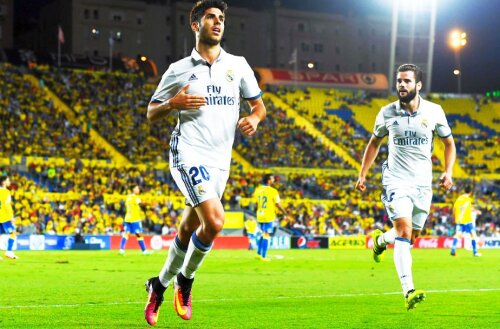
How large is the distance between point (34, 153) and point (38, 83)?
38.0 ft

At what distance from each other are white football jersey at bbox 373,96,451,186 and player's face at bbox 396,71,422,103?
0.32m

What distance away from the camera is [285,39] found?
10481cm

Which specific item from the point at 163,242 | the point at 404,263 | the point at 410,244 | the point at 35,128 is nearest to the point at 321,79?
the point at 35,128

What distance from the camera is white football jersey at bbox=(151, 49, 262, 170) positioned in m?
8.42

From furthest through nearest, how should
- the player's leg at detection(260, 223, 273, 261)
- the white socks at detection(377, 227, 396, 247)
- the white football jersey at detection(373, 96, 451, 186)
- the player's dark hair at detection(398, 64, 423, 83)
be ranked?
the player's leg at detection(260, 223, 273, 261)
the white socks at detection(377, 227, 396, 247)
the white football jersey at detection(373, 96, 451, 186)
the player's dark hair at detection(398, 64, 423, 83)

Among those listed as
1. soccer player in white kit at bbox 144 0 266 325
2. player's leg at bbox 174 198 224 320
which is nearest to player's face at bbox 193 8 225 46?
soccer player in white kit at bbox 144 0 266 325

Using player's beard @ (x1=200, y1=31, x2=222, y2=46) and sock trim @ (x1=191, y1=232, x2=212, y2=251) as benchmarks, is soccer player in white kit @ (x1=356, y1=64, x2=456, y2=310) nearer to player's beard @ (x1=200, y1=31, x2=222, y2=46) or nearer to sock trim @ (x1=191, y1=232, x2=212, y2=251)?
player's beard @ (x1=200, y1=31, x2=222, y2=46)

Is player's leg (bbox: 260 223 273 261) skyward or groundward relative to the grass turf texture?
groundward

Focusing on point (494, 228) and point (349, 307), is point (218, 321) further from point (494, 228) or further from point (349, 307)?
point (494, 228)

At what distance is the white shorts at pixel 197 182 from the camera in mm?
8320

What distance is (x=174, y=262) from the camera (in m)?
8.86

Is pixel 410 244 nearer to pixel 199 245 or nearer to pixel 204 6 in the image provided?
pixel 199 245

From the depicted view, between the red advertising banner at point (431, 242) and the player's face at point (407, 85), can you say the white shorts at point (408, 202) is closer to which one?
the player's face at point (407, 85)

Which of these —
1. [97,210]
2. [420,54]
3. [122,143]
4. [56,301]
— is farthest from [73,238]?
[420,54]
